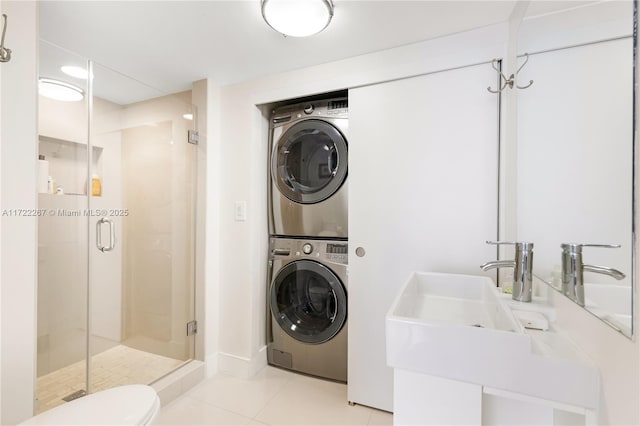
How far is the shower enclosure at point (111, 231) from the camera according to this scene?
1509 mm

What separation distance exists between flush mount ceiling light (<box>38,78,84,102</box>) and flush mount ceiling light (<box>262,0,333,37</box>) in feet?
3.98

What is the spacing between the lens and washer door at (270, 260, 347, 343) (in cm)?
189

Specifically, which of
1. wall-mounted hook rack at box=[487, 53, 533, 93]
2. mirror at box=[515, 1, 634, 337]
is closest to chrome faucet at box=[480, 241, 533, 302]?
mirror at box=[515, 1, 634, 337]

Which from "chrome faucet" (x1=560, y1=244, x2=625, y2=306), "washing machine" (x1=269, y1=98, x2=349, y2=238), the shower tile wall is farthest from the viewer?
"washing machine" (x1=269, y1=98, x2=349, y2=238)

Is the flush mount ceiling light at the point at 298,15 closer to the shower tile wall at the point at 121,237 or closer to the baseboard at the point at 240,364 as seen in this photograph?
the shower tile wall at the point at 121,237

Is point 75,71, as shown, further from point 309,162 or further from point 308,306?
point 308,306

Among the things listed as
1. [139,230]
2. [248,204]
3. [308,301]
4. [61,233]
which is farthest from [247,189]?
[61,233]

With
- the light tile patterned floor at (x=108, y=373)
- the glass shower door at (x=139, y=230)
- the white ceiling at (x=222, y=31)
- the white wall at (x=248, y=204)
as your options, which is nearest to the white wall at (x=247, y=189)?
the white wall at (x=248, y=204)

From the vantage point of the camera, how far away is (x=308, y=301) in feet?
6.77

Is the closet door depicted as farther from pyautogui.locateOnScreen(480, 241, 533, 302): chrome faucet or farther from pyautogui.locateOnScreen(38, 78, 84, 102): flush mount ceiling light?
pyautogui.locateOnScreen(38, 78, 84, 102): flush mount ceiling light

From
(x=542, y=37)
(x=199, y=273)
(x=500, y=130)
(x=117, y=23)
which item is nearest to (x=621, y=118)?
(x=542, y=37)

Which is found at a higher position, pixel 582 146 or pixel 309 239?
pixel 582 146

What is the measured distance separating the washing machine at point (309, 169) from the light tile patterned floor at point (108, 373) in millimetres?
1282

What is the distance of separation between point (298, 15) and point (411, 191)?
1074 mm
